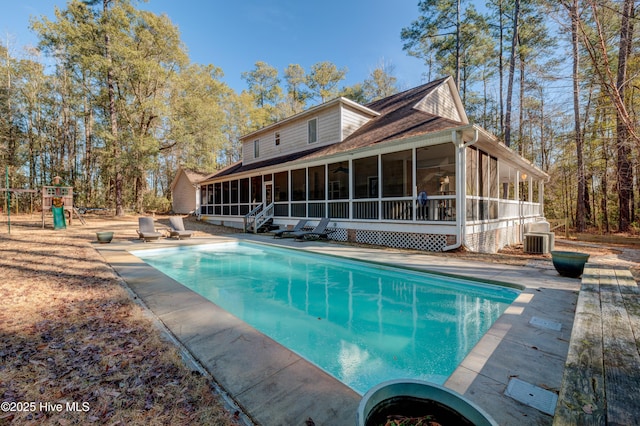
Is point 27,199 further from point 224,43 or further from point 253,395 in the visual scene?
point 253,395

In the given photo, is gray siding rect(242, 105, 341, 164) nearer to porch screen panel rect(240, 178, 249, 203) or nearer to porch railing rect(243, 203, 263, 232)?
porch screen panel rect(240, 178, 249, 203)

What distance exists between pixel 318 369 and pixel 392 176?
506 inches

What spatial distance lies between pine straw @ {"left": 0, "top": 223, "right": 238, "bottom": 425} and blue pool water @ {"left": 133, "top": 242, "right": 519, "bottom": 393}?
1.51 meters

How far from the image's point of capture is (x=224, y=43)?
79.2 ft

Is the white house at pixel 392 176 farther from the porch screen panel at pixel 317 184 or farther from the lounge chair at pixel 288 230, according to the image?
the lounge chair at pixel 288 230

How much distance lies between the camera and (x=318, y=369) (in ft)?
8.00

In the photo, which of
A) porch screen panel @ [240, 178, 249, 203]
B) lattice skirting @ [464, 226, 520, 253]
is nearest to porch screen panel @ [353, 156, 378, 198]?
lattice skirting @ [464, 226, 520, 253]

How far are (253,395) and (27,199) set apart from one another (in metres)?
33.5

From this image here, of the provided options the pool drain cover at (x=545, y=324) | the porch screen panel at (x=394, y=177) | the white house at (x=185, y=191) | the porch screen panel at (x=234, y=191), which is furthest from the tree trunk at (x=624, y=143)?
the white house at (x=185, y=191)

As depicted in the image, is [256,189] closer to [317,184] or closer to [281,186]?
[281,186]

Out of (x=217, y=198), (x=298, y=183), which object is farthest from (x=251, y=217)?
(x=217, y=198)

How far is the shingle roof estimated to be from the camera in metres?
9.50

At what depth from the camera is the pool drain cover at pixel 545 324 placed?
3.23m

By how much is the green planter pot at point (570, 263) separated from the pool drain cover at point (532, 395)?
456 centimetres
